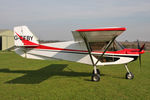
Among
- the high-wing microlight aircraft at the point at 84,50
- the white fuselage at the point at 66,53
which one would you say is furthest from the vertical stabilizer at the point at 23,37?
the white fuselage at the point at 66,53

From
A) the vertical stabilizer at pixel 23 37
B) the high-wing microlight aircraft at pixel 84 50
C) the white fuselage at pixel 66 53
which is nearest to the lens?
the high-wing microlight aircraft at pixel 84 50

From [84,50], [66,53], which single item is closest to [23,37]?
[66,53]

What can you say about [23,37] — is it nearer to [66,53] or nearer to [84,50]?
[66,53]

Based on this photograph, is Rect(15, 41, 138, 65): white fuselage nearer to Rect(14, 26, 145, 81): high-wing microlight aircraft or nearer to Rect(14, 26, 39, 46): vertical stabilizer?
Rect(14, 26, 145, 81): high-wing microlight aircraft

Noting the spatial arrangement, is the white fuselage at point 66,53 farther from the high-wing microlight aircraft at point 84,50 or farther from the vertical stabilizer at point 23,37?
the vertical stabilizer at point 23,37

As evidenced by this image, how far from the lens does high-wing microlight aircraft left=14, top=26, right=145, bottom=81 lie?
7.89 m

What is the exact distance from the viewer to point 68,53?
8.73 meters

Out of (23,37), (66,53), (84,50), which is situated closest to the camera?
(84,50)

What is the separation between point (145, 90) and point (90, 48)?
141 inches

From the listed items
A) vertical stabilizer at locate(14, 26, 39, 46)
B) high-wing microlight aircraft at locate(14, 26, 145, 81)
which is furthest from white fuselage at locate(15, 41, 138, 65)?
vertical stabilizer at locate(14, 26, 39, 46)

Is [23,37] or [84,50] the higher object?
[23,37]

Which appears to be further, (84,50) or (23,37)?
(23,37)

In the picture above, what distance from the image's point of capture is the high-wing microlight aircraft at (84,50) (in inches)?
311

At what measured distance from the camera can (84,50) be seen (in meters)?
8.45
